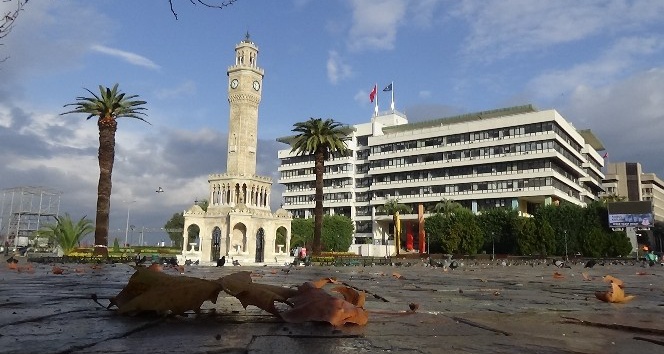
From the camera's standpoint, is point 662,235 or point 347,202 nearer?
point 347,202

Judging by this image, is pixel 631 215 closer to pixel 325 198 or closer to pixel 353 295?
pixel 325 198

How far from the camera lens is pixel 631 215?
55.7 m

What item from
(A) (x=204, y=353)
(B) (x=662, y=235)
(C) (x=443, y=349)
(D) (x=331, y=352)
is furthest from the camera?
(B) (x=662, y=235)

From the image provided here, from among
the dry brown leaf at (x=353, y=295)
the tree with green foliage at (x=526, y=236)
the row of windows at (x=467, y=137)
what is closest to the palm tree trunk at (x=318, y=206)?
the tree with green foliage at (x=526, y=236)

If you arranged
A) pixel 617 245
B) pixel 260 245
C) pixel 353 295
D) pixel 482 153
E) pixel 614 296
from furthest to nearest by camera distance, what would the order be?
pixel 482 153 < pixel 617 245 < pixel 260 245 < pixel 614 296 < pixel 353 295

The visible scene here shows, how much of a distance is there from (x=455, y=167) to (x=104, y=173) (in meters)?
54.6

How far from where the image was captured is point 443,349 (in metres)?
2.64

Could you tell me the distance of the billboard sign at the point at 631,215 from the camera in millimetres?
55562

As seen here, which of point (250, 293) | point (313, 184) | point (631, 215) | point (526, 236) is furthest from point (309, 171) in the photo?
point (250, 293)

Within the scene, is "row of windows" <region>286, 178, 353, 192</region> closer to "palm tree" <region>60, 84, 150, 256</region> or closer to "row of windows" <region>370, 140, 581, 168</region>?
"row of windows" <region>370, 140, 581, 168</region>

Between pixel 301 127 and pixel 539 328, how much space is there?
139 feet

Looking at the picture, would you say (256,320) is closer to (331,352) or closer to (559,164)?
(331,352)

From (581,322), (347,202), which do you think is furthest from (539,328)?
(347,202)

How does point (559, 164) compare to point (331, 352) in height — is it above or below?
above
